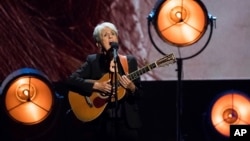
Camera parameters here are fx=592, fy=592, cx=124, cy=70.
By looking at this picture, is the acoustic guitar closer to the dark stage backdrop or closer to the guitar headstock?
the guitar headstock

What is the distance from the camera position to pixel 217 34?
208 inches

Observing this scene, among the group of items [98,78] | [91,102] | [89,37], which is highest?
[89,37]

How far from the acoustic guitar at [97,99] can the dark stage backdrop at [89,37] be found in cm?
93

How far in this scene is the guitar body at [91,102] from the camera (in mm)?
4215

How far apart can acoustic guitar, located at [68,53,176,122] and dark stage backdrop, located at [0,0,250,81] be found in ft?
3.04

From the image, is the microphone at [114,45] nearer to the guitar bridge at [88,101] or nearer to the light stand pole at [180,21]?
the guitar bridge at [88,101]

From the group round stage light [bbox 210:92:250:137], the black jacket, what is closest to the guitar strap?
the black jacket

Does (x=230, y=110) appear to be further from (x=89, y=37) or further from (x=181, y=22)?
(x=89, y=37)

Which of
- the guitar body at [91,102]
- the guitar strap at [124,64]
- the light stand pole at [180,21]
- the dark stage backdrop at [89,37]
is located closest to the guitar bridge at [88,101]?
the guitar body at [91,102]

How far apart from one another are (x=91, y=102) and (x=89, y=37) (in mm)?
1115

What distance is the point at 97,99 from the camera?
170 inches

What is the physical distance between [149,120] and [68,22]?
1.15 meters

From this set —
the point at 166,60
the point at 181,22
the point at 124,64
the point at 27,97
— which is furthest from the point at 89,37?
the point at 166,60

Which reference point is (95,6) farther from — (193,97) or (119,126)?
(119,126)
